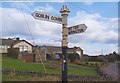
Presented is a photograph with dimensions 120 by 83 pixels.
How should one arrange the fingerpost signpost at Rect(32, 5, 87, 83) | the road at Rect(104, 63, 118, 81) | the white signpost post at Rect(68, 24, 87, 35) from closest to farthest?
1. the fingerpost signpost at Rect(32, 5, 87, 83)
2. the white signpost post at Rect(68, 24, 87, 35)
3. the road at Rect(104, 63, 118, 81)

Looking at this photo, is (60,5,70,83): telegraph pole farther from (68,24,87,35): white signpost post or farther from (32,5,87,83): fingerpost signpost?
(68,24,87,35): white signpost post

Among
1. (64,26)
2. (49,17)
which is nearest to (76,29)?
(64,26)

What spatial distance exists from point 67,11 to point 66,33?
22.9 inches

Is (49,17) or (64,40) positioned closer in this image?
(64,40)

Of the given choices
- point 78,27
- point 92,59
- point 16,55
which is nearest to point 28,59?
point 16,55

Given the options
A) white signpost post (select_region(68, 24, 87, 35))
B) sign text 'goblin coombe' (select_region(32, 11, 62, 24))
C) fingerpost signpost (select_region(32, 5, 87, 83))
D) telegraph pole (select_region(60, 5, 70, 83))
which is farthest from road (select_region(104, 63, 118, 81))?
sign text 'goblin coombe' (select_region(32, 11, 62, 24))

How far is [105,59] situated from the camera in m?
56.8

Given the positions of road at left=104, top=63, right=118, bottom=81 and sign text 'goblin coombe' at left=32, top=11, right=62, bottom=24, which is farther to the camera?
road at left=104, top=63, right=118, bottom=81

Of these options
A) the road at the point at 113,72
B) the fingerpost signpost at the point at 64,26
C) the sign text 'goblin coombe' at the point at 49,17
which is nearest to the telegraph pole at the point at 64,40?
the fingerpost signpost at the point at 64,26

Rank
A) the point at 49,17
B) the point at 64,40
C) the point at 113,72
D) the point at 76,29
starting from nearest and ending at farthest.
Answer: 1. the point at 64,40
2. the point at 49,17
3. the point at 76,29
4. the point at 113,72

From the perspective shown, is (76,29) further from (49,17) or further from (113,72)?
(113,72)

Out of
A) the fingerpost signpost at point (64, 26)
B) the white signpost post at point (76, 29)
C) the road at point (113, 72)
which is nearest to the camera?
the fingerpost signpost at point (64, 26)

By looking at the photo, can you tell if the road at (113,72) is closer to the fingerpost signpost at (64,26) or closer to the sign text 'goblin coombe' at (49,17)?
the fingerpost signpost at (64,26)

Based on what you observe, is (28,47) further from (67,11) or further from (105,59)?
(67,11)
